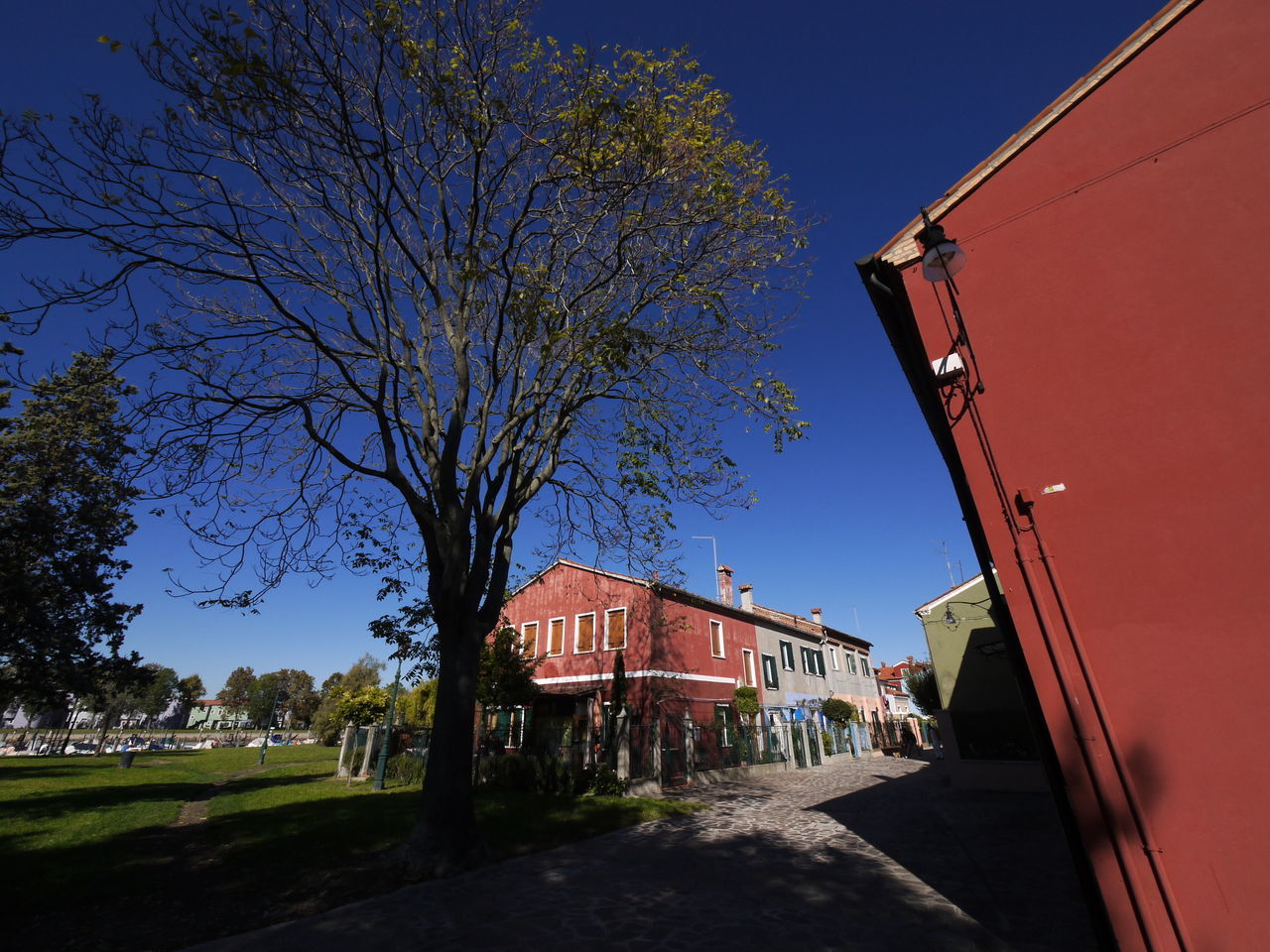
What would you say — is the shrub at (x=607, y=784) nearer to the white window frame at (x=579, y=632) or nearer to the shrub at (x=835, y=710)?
the white window frame at (x=579, y=632)

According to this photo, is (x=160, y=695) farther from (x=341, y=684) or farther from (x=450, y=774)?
(x=450, y=774)

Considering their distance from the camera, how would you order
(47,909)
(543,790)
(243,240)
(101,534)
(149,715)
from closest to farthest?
(47,909)
(243,240)
(543,790)
(101,534)
(149,715)

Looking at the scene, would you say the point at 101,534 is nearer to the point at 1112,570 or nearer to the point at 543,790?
the point at 543,790

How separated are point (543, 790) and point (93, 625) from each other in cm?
1900

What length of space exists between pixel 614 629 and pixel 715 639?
490cm

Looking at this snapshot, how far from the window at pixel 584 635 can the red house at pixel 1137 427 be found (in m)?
16.1

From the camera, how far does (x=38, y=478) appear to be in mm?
18422

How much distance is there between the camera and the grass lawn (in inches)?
208

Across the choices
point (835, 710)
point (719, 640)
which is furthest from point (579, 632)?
point (835, 710)

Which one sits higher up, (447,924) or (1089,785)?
(1089,785)

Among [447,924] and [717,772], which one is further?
[717,772]

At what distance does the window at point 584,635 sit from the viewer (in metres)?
20.8

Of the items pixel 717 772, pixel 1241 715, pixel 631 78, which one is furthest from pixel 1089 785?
pixel 717 772

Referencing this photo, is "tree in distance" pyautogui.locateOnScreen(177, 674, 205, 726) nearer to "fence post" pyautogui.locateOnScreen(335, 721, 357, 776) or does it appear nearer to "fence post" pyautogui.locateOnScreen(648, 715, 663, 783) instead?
"fence post" pyautogui.locateOnScreen(335, 721, 357, 776)
